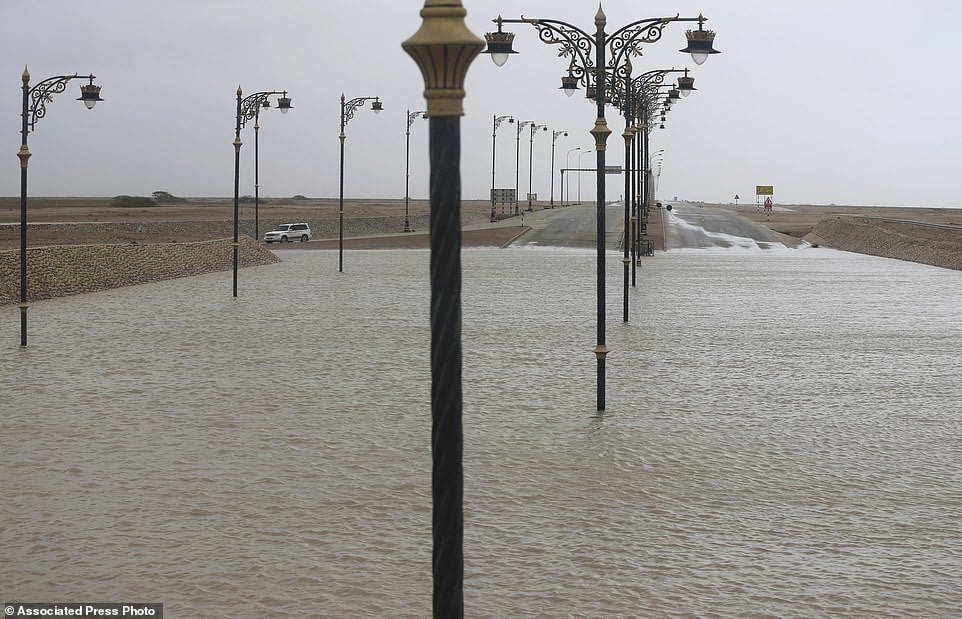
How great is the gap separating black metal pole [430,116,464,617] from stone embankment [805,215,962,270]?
47.9 m

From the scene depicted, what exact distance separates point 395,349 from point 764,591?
13.6 m

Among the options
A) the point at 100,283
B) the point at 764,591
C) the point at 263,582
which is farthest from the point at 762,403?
the point at 100,283

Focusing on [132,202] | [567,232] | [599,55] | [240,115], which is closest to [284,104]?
[240,115]

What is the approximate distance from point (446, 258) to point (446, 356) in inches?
16.5

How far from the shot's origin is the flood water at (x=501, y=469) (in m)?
8.29

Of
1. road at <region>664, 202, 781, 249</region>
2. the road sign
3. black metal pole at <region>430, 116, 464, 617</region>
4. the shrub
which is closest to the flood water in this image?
black metal pole at <region>430, 116, 464, 617</region>

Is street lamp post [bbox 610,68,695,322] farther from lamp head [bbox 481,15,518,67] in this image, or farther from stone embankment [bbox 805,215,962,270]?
stone embankment [bbox 805,215,962,270]

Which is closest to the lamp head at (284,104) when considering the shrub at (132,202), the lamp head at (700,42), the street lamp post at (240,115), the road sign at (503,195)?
the street lamp post at (240,115)

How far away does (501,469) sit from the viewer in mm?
11883

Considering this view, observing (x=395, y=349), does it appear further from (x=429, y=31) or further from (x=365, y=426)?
(x=429, y=31)

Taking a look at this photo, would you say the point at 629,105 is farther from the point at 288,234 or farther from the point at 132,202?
the point at 132,202

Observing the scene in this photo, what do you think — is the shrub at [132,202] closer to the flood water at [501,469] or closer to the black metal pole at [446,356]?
the flood water at [501,469]

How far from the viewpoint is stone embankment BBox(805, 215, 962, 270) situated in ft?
179

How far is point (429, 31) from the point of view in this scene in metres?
5.02
